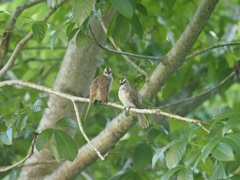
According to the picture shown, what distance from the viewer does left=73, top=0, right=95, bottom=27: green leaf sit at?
2.62 metres

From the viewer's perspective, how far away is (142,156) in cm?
392

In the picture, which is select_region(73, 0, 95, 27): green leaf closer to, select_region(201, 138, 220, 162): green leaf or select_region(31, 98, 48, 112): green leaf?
select_region(31, 98, 48, 112): green leaf

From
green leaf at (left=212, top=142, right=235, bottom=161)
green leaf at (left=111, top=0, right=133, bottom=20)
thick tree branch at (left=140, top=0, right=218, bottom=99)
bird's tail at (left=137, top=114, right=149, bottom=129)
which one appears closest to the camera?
green leaf at (left=212, top=142, right=235, bottom=161)

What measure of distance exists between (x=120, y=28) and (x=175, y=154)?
3.21ft

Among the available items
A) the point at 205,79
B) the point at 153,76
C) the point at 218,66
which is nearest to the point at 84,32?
the point at 153,76

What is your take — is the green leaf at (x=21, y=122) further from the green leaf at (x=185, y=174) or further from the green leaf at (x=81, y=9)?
the green leaf at (x=185, y=174)

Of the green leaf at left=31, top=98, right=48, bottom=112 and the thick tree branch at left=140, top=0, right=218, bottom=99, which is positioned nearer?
the thick tree branch at left=140, top=0, right=218, bottom=99

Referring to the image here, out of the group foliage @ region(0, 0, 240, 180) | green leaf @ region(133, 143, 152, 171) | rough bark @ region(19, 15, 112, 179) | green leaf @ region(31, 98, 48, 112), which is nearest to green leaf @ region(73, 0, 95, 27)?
foliage @ region(0, 0, 240, 180)

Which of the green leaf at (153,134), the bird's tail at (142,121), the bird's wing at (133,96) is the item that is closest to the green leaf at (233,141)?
the bird's tail at (142,121)

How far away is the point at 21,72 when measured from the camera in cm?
566

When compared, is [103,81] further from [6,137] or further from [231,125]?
[231,125]

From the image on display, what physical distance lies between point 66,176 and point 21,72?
7.18 feet

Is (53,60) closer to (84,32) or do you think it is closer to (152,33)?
(152,33)

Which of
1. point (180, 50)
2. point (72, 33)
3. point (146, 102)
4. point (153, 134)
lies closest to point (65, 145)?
point (146, 102)
